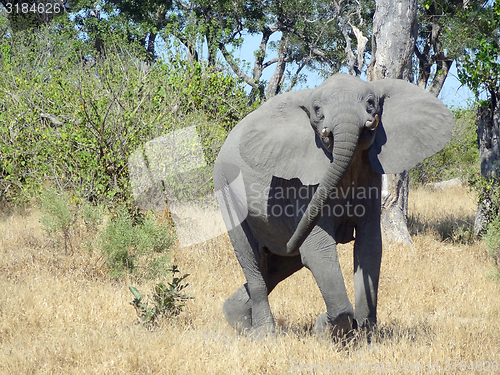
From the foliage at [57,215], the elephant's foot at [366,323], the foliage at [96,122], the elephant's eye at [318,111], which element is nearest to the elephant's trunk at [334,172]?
the elephant's eye at [318,111]

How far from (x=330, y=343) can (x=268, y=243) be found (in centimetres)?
85

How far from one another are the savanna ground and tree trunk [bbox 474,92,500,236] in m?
0.69

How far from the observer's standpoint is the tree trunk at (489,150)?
29.6 feet

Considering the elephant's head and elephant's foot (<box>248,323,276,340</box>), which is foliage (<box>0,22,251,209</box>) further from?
the elephant's head

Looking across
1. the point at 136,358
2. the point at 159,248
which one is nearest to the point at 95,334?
the point at 136,358

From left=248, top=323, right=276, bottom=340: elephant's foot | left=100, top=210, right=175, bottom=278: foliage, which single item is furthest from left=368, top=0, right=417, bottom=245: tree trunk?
left=248, top=323, right=276, bottom=340: elephant's foot

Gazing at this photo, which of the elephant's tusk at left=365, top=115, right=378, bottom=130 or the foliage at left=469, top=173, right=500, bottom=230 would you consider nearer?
the elephant's tusk at left=365, top=115, right=378, bottom=130

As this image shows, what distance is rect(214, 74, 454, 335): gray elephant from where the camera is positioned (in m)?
3.33

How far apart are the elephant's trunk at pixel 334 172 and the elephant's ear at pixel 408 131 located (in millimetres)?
343

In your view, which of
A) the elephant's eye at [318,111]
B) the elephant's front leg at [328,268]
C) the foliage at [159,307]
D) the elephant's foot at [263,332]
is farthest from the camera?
the foliage at [159,307]

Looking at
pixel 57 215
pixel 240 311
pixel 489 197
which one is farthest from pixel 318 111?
pixel 489 197

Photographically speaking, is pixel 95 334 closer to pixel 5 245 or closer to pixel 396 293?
pixel 396 293

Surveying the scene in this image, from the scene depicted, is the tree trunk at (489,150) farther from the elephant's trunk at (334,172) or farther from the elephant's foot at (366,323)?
the elephant's trunk at (334,172)

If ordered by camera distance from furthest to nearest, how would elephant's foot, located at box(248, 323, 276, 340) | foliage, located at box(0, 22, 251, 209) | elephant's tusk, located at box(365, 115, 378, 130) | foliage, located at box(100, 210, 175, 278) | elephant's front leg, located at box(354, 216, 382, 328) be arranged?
foliage, located at box(0, 22, 251, 209) < foliage, located at box(100, 210, 175, 278) < elephant's foot, located at box(248, 323, 276, 340) < elephant's front leg, located at box(354, 216, 382, 328) < elephant's tusk, located at box(365, 115, 378, 130)
